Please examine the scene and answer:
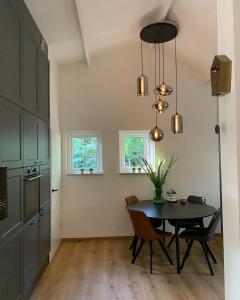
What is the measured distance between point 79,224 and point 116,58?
2.95 metres

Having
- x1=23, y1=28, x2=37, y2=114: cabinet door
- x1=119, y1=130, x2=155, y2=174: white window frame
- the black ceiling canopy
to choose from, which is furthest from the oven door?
the black ceiling canopy

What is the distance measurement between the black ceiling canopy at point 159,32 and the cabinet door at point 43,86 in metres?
1.40

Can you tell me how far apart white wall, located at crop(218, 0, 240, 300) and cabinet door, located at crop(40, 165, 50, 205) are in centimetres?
220

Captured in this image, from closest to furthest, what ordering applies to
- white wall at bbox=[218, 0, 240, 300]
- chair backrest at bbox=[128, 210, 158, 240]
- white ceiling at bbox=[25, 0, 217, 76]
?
white wall at bbox=[218, 0, 240, 300]
white ceiling at bbox=[25, 0, 217, 76]
chair backrest at bbox=[128, 210, 158, 240]

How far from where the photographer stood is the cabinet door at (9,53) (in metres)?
1.90

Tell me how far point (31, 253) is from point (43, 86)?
1.92m

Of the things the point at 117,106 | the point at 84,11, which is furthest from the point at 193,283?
the point at 84,11

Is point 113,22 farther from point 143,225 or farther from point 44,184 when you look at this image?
point 143,225

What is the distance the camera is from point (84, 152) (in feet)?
15.1

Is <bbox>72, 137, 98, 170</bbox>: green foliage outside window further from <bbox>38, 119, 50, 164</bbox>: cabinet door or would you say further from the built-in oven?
the built-in oven

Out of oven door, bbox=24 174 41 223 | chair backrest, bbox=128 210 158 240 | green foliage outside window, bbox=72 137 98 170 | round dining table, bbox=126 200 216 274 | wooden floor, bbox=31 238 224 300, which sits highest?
green foliage outside window, bbox=72 137 98 170

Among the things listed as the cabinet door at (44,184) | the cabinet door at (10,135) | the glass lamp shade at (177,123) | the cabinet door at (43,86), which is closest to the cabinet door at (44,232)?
the cabinet door at (44,184)

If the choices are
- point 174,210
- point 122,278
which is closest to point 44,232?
point 122,278

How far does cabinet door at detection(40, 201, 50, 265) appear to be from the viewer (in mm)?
3039
